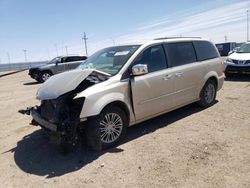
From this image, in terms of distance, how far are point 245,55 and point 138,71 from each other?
834 cm

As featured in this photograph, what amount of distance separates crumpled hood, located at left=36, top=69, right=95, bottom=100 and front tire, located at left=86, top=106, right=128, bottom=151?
0.65 m

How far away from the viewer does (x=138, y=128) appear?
6.11 m

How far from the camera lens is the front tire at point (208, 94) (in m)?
→ 7.29

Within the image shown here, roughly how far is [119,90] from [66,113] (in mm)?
1042

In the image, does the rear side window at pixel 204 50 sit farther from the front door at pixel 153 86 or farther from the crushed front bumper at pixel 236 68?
the crushed front bumper at pixel 236 68

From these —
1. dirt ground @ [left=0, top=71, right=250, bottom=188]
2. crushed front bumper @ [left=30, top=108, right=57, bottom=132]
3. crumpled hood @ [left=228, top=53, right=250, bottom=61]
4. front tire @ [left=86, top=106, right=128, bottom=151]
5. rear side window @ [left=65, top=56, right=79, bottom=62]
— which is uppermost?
rear side window @ [left=65, top=56, right=79, bottom=62]

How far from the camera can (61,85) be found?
493 centimetres

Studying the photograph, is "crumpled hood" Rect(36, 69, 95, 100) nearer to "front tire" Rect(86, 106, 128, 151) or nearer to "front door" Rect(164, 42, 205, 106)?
"front tire" Rect(86, 106, 128, 151)

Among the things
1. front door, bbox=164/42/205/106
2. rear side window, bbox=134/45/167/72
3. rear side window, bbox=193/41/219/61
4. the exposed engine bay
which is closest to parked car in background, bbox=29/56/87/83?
rear side window, bbox=193/41/219/61

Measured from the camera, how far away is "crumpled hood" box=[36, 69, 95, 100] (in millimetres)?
4723

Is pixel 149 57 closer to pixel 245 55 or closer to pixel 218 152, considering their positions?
pixel 218 152

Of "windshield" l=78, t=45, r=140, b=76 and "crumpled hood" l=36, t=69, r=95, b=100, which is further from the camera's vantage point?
"windshield" l=78, t=45, r=140, b=76

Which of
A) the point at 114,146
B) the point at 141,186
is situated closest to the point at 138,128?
the point at 114,146

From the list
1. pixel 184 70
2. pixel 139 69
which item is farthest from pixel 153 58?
pixel 184 70
